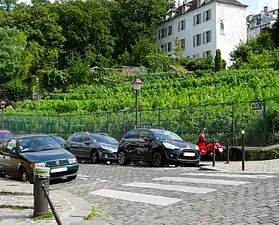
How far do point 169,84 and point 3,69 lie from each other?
27.1m

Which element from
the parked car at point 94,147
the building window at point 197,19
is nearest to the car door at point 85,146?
the parked car at point 94,147

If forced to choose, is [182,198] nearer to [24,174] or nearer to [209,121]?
[24,174]

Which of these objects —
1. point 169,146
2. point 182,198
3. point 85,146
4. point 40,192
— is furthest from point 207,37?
point 40,192

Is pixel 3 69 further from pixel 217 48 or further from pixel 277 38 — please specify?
pixel 277 38

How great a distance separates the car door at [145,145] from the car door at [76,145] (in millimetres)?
4644

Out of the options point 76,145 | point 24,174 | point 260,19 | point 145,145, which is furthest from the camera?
point 260,19

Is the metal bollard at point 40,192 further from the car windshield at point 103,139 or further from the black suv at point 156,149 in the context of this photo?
the car windshield at point 103,139

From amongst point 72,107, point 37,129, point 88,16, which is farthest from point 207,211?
point 88,16

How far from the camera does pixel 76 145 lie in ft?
72.8

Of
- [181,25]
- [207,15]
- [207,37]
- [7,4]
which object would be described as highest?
[7,4]

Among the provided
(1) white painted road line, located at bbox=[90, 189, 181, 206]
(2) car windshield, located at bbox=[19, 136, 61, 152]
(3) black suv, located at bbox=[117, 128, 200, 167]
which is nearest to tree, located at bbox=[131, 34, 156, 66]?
(3) black suv, located at bbox=[117, 128, 200, 167]

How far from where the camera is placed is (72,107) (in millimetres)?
49250

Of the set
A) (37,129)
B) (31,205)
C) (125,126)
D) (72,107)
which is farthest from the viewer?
(72,107)

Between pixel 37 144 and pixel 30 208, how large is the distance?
5.91 metres
